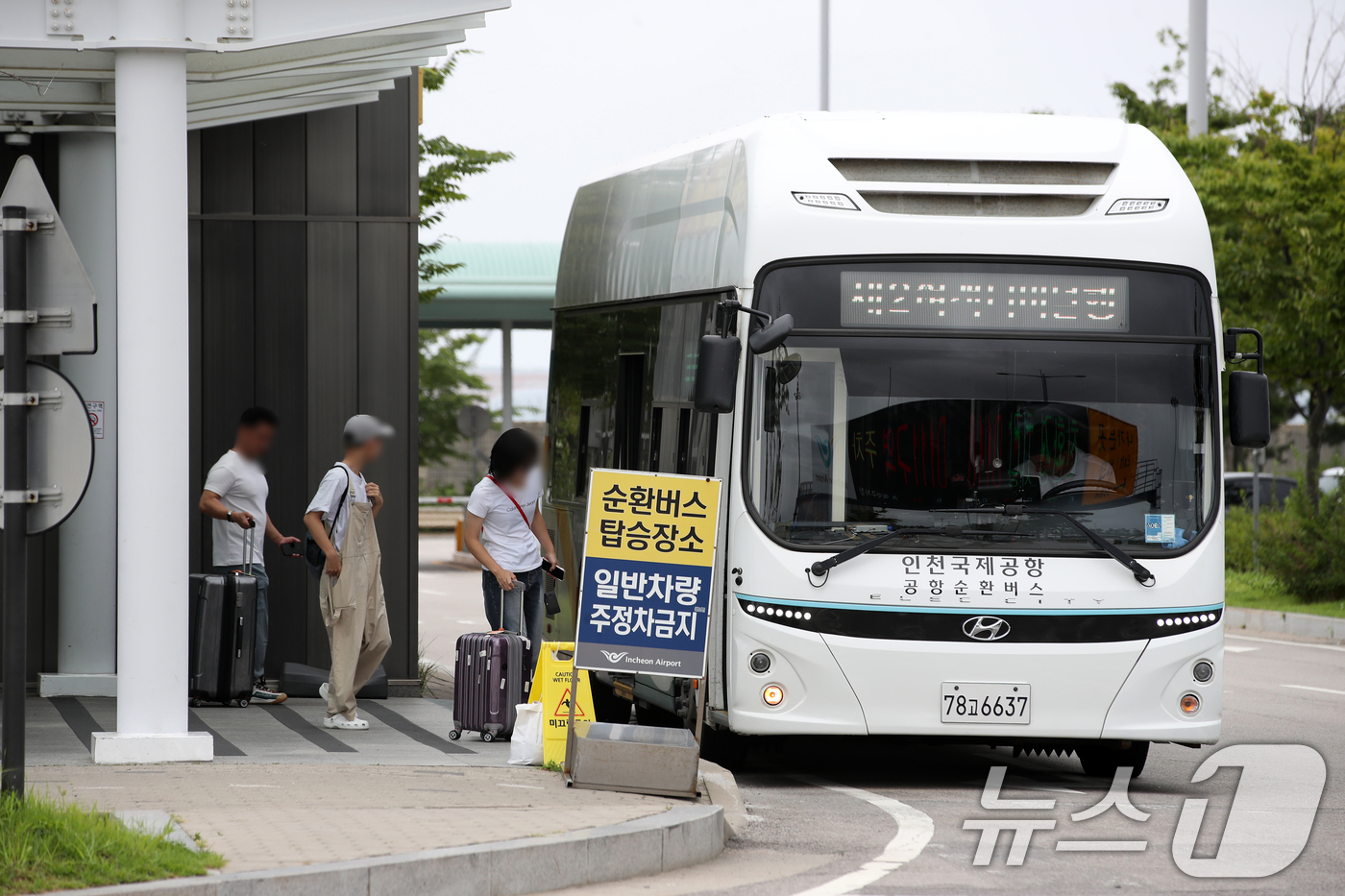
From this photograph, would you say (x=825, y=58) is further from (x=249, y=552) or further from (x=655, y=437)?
(x=249, y=552)

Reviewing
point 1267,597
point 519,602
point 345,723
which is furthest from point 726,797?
point 1267,597

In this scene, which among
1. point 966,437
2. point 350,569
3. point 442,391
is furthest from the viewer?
point 442,391

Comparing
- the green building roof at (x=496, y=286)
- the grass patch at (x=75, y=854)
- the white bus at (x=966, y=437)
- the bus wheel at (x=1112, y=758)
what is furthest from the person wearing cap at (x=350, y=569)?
the green building roof at (x=496, y=286)

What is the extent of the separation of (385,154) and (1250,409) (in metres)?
6.19

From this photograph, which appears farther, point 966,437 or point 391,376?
point 391,376

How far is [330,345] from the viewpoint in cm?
1214

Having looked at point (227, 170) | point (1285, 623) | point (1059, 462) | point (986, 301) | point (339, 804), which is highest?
point (227, 170)

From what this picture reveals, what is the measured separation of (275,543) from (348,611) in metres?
1.91

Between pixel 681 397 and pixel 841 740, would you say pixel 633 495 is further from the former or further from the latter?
pixel 841 740

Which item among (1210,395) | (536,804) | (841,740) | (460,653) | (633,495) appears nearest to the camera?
(536,804)

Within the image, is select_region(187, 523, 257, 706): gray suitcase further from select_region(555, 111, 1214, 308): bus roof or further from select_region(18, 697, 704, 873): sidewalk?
select_region(555, 111, 1214, 308): bus roof

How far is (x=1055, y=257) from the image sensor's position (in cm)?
919

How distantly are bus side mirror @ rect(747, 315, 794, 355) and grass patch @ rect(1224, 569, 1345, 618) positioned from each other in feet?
42.9

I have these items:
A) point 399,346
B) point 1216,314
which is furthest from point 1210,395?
point 399,346
